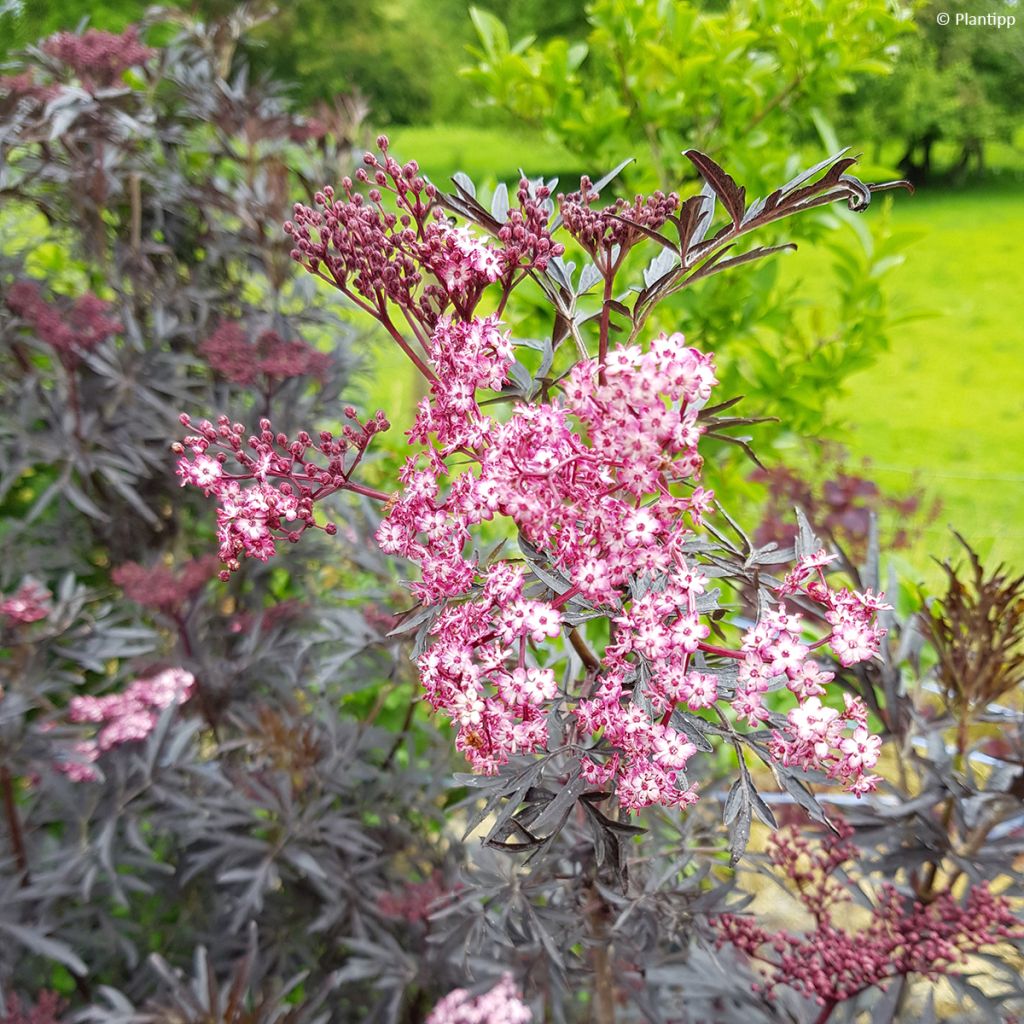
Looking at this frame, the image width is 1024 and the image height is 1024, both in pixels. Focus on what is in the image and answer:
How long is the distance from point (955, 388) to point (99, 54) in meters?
5.31

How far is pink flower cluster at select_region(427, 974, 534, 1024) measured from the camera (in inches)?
32.8

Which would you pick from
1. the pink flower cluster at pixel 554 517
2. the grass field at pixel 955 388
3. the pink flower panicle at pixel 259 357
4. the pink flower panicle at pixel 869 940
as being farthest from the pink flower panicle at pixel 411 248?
the grass field at pixel 955 388

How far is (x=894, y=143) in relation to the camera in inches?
350

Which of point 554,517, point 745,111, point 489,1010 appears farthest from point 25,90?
point 489,1010

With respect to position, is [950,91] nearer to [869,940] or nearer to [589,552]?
[869,940]

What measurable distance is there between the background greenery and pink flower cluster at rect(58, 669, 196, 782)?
0.95 meters

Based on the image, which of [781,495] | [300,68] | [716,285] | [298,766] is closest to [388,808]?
[298,766]

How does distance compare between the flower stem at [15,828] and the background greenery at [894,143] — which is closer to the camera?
the flower stem at [15,828]

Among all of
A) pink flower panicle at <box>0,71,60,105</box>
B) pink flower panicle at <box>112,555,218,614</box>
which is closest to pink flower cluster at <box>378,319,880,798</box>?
pink flower panicle at <box>112,555,218,614</box>

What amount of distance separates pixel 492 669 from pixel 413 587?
3.1 inches

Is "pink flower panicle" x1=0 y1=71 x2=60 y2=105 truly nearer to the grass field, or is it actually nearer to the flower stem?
the flower stem

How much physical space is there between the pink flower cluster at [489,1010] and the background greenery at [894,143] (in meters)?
1.07

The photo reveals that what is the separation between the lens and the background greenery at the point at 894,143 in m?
1.60

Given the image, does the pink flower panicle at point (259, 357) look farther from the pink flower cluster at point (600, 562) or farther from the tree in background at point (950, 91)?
the tree in background at point (950, 91)
